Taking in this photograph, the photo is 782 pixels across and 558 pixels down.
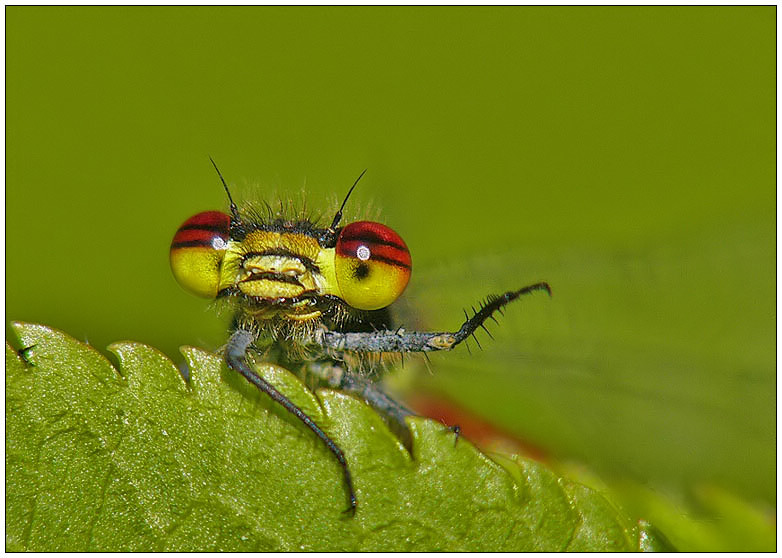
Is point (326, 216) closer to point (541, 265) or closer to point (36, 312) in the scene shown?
point (541, 265)

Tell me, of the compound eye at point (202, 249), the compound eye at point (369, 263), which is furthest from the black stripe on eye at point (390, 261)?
the compound eye at point (202, 249)

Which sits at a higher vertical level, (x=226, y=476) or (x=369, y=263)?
(x=369, y=263)

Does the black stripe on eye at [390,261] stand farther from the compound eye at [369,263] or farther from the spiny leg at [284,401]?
the spiny leg at [284,401]

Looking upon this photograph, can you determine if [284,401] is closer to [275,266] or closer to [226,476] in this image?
[226,476]

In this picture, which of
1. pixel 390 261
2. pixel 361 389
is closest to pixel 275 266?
pixel 390 261

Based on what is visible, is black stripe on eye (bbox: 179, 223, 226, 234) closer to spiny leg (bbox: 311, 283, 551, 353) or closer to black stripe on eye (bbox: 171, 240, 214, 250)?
black stripe on eye (bbox: 171, 240, 214, 250)

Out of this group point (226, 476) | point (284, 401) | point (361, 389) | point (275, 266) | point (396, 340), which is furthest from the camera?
point (361, 389)
